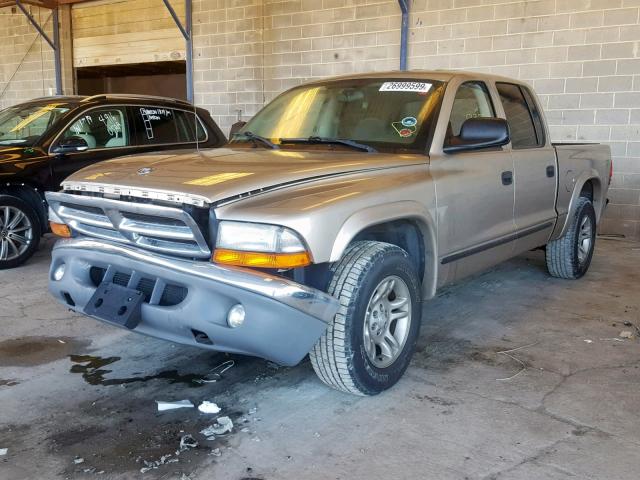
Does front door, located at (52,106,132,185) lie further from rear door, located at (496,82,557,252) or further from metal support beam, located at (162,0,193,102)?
metal support beam, located at (162,0,193,102)

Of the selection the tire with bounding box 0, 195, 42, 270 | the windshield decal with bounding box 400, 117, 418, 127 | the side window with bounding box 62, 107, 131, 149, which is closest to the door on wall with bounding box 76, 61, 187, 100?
the side window with bounding box 62, 107, 131, 149

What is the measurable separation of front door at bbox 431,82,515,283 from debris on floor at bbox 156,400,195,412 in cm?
164

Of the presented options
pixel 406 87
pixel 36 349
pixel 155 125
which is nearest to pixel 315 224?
pixel 406 87

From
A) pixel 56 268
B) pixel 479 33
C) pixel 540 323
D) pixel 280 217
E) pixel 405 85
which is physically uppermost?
pixel 479 33

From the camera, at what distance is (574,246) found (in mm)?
5641

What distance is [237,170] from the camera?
9.95ft

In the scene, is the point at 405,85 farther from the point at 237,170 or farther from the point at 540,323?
the point at 540,323

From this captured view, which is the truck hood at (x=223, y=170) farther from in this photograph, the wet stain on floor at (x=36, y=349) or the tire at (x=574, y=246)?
the tire at (x=574, y=246)

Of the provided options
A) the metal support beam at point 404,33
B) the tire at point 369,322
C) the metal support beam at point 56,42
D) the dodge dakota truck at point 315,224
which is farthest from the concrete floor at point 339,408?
the metal support beam at point 56,42

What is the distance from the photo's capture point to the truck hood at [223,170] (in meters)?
2.80

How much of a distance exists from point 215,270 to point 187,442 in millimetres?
795

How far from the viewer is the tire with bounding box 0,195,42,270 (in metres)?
6.05

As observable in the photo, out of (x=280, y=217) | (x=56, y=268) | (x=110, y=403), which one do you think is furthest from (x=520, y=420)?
(x=56, y=268)

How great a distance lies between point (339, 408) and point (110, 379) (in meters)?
1.33
